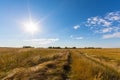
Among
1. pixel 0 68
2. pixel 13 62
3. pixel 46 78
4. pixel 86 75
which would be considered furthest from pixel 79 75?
pixel 13 62

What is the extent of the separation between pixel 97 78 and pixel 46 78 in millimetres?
4220

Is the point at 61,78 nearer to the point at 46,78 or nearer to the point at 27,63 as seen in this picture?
the point at 46,78

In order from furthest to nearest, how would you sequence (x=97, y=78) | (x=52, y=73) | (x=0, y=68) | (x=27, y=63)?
(x=27, y=63) → (x=0, y=68) → (x=52, y=73) → (x=97, y=78)

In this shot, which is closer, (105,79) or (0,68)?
(105,79)

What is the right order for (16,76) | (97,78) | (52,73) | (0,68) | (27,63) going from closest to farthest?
(97,78) < (16,76) < (52,73) < (0,68) < (27,63)

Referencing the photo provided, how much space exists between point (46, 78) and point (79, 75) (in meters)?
3.00

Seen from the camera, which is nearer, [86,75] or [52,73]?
[86,75]

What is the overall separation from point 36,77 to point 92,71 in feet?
18.3

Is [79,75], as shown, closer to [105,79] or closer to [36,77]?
[105,79]

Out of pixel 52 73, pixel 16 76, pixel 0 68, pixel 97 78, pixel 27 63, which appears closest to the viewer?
pixel 97 78

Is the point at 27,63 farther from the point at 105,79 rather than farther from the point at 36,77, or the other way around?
the point at 105,79

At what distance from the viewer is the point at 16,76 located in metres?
18.2

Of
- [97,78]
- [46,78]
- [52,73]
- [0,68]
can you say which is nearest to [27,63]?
[0,68]

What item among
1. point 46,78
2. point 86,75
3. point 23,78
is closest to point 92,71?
point 86,75
